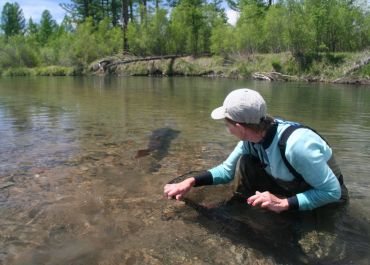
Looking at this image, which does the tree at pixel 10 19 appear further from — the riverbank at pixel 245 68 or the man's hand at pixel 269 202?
the man's hand at pixel 269 202

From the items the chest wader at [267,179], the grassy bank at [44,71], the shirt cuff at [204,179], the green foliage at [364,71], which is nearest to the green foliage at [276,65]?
the green foliage at [364,71]

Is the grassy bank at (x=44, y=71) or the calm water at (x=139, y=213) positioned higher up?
the grassy bank at (x=44, y=71)

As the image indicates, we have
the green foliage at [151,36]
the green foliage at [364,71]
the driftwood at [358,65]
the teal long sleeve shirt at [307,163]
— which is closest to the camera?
the teal long sleeve shirt at [307,163]

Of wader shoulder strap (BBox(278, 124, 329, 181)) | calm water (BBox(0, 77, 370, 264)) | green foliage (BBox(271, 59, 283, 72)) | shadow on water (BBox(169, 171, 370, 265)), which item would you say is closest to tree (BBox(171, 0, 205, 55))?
green foliage (BBox(271, 59, 283, 72))

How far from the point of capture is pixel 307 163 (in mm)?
3217

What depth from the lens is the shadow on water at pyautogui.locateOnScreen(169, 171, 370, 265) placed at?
141 inches

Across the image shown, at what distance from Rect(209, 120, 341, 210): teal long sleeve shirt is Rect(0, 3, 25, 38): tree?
83.0m

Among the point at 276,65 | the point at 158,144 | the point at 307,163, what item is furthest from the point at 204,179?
the point at 276,65

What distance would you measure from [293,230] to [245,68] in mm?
38177

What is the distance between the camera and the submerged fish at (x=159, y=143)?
731 centimetres

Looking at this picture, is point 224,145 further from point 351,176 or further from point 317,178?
point 317,178

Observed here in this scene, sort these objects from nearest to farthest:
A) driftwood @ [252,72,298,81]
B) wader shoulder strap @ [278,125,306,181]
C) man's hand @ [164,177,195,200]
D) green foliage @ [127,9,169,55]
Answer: wader shoulder strap @ [278,125,306,181]
man's hand @ [164,177,195,200]
driftwood @ [252,72,298,81]
green foliage @ [127,9,169,55]

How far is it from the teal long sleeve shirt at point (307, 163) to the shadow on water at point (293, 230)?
49 centimetres

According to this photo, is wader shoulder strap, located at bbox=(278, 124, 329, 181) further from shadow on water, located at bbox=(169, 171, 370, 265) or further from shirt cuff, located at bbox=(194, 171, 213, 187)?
shirt cuff, located at bbox=(194, 171, 213, 187)
